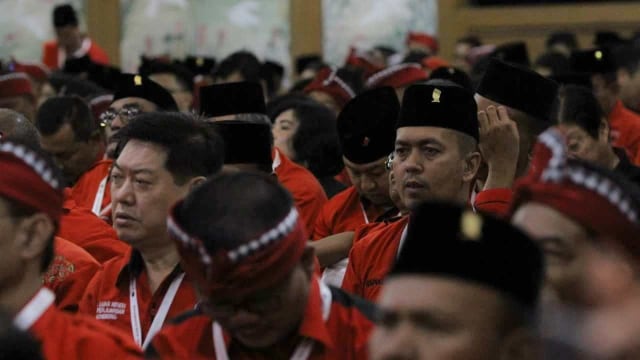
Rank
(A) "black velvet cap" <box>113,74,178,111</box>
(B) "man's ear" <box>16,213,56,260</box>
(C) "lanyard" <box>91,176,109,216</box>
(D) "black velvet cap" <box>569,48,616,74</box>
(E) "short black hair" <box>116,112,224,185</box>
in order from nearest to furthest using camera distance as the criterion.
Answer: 1. (B) "man's ear" <box>16,213,56,260</box>
2. (E) "short black hair" <box>116,112,224,185</box>
3. (C) "lanyard" <box>91,176,109,216</box>
4. (A) "black velvet cap" <box>113,74,178,111</box>
5. (D) "black velvet cap" <box>569,48,616,74</box>

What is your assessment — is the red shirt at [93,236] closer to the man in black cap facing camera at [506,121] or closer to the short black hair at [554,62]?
the man in black cap facing camera at [506,121]

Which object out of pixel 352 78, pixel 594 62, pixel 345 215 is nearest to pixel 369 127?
pixel 345 215

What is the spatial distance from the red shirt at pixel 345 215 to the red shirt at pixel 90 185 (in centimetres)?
114

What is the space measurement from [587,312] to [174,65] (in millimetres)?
7658

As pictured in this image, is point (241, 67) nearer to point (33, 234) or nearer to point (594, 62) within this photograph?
point (594, 62)

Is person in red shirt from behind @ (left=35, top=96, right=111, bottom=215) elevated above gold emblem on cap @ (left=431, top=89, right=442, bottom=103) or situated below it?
below

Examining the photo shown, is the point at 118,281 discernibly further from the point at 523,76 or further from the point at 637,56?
the point at 637,56

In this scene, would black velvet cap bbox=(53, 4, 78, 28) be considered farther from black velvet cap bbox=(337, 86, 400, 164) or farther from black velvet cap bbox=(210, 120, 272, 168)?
black velvet cap bbox=(210, 120, 272, 168)

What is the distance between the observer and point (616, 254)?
3418mm

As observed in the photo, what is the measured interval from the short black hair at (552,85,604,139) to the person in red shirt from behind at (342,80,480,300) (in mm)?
1369

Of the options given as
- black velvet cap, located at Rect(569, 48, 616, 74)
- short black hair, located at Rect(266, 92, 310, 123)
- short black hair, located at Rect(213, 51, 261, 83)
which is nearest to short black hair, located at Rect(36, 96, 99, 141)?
short black hair, located at Rect(266, 92, 310, 123)

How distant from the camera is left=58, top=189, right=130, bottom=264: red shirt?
6.05 meters

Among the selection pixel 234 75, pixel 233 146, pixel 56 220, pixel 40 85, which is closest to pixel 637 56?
pixel 234 75

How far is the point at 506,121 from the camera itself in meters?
5.68
